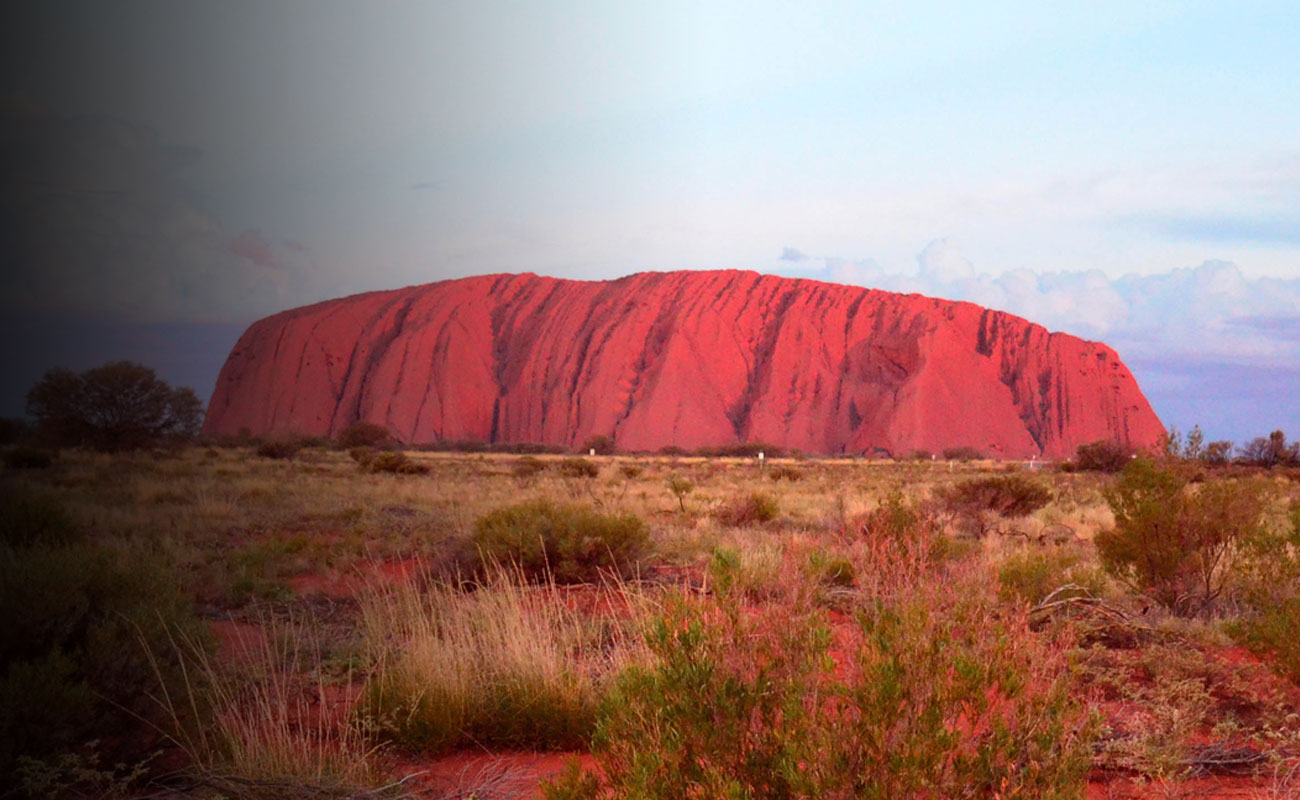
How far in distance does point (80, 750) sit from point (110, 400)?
28152 millimetres

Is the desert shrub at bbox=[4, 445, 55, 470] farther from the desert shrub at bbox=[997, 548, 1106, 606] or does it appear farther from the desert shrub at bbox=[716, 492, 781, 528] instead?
the desert shrub at bbox=[997, 548, 1106, 606]

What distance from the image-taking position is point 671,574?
9219mm

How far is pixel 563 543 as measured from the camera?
8711mm

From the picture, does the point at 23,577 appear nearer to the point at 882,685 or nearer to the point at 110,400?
the point at 882,685

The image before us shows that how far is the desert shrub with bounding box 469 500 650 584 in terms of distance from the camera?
8766 mm

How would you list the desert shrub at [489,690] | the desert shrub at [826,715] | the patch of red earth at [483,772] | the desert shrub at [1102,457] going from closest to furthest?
the desert shrub at [826,715] → the patch of red earth at [483,772] → the desert shrub at [489,690] → the desert shrub at [1102,457]

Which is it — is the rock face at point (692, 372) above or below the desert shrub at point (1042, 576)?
above

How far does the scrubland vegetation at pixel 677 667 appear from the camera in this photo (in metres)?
2.48

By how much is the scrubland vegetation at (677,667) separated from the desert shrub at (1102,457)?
24.3m

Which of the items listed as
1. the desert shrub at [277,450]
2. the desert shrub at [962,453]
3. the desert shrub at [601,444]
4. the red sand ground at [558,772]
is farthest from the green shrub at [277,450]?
the desert shrub at [962,453]

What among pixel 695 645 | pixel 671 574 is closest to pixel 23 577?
pixel 695 645

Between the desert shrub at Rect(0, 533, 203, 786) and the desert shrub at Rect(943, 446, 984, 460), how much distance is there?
5731 centimetres

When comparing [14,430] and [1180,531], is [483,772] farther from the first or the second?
[14,430]

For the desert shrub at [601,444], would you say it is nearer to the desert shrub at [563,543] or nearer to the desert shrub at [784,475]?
the desert shrub at [784,475]
